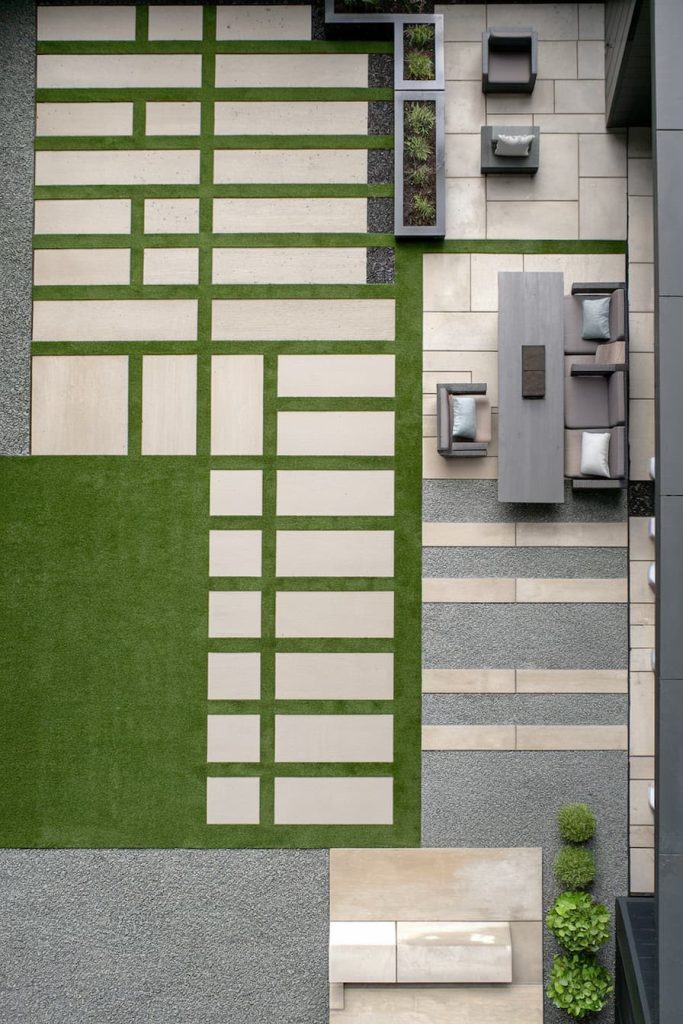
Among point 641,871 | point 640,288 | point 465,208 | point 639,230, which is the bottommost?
point 641,871

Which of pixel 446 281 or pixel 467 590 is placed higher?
pixel 446 281

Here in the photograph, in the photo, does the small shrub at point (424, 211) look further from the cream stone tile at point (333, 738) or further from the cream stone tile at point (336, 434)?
the cream stone tile at point (333, 738)

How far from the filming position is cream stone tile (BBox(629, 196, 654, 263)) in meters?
4.76

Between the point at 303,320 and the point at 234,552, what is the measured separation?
5.14 feet

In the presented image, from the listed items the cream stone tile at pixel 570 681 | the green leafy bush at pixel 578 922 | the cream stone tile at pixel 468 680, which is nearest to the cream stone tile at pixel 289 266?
the cream stone tile at pixel 468 680

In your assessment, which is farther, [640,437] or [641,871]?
[640,437]

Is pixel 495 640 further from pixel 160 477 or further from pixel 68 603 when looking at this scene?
pixel 68 603

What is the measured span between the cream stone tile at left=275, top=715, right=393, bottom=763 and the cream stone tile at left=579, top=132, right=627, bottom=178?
3769mm

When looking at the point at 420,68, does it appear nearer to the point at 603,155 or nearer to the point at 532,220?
the point at 532,220

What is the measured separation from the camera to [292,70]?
189 inches

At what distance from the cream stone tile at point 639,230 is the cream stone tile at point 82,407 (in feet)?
11.1

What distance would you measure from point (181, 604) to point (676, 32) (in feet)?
13.4

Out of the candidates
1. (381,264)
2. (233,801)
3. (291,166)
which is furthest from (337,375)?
(233,801)

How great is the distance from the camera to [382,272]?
477 centimetres
